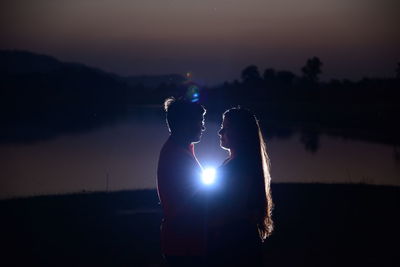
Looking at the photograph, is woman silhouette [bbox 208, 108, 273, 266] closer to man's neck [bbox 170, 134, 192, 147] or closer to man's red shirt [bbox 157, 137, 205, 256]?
man's red shirt [bbox 157, 137, 205, 256]

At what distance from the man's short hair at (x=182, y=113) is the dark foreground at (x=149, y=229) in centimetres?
401

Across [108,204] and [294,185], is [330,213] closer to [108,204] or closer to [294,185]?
[294,185]

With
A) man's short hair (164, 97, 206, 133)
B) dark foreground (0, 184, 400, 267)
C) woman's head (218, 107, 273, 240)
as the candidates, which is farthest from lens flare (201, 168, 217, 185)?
dark foreground (0, 184, 400, 267)

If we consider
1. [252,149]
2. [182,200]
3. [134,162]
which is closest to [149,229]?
[182,200]

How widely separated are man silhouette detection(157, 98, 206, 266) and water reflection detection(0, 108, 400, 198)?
43.5ft

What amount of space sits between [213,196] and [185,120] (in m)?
0.55

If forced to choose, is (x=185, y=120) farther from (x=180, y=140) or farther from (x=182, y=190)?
(x=182, y=190)

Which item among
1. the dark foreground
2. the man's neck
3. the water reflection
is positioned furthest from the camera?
the water reflection

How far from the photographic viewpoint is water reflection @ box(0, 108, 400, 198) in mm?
24094

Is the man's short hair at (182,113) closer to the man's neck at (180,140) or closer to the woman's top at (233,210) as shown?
the man's neck at (180,140)

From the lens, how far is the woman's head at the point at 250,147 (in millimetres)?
3471

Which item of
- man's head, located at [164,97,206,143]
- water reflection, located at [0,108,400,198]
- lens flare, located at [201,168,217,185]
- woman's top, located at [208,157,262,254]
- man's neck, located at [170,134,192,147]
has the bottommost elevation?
water reflection, located at [0,108,400,198]

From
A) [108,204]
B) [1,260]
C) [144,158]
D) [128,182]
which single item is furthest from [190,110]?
[144,158]

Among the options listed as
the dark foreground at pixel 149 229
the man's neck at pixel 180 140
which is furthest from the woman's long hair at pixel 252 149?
the dark foreground at pixel 149 229
